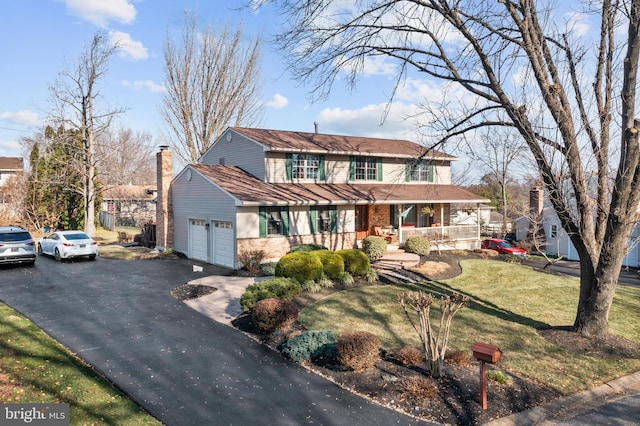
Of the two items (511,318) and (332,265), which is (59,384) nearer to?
(332,265)

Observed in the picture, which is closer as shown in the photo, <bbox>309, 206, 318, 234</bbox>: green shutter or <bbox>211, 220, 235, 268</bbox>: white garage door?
<bbox>211, 220, 235, 268</bbox>: white garage door

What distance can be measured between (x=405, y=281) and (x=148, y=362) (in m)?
11.0

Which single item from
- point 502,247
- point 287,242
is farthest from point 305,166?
point 502,247

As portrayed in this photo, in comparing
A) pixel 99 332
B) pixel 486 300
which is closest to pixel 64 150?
pixel 99 332

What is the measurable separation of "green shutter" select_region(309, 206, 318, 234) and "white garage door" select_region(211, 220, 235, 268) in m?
4.32

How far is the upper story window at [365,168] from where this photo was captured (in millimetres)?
24906

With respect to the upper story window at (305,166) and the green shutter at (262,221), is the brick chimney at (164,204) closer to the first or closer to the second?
the upper story window at (305,166)

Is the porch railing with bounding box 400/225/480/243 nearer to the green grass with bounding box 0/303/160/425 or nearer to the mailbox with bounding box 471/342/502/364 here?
the mailbox with bounding box 471/342/502/364

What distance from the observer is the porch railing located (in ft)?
77.8

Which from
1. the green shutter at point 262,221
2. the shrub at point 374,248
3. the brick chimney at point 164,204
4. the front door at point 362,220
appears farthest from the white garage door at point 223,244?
the front door at point 362,220

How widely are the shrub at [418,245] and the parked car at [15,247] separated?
18213 mm

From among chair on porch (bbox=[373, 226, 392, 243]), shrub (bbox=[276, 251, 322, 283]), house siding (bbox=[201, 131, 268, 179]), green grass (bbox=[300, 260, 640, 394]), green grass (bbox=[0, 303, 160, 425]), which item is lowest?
green grass (bbox=[300, 260, 640, 394])

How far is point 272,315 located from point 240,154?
1478cm

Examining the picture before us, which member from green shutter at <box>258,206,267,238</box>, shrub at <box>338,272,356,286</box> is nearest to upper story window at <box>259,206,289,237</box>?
green shutter at <box>258,206,267,238</box>
